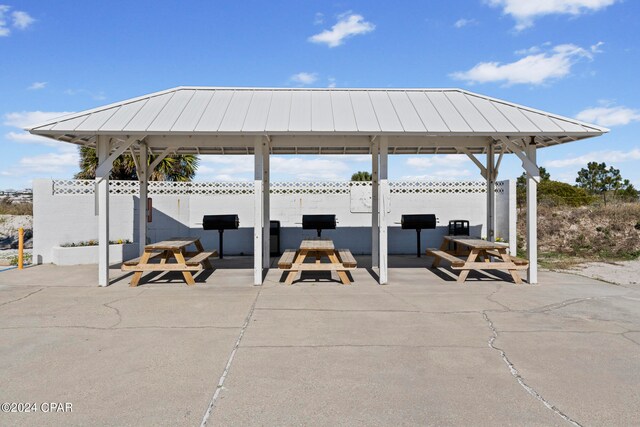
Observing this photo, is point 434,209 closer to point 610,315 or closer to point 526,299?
point 526,299

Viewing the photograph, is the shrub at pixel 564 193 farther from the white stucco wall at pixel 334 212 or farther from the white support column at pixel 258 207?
the white support column at pixel 258 207

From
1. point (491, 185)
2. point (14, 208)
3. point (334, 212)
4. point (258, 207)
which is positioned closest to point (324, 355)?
point (258, 207)

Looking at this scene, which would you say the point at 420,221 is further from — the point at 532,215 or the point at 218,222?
the point at 218,222

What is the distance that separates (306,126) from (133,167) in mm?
14138

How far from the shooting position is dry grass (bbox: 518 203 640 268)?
12.4 metres

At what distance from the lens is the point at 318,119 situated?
26.6 ft

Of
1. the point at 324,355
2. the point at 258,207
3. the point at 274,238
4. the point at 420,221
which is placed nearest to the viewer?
the point at 324,355

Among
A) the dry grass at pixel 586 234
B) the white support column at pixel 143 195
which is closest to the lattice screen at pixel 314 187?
the white support column at pixel 143 195

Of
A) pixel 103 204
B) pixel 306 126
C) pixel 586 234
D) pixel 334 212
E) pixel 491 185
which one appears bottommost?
pixel 586 234

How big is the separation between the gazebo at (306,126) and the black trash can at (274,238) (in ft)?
6.92

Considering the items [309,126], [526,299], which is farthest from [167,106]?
[526,299]

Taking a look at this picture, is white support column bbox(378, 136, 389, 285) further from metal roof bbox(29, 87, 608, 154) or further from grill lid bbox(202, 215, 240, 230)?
grill lid bbox(202, 215, 240, 230)

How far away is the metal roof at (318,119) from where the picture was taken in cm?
756

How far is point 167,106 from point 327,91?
3.63 metres
